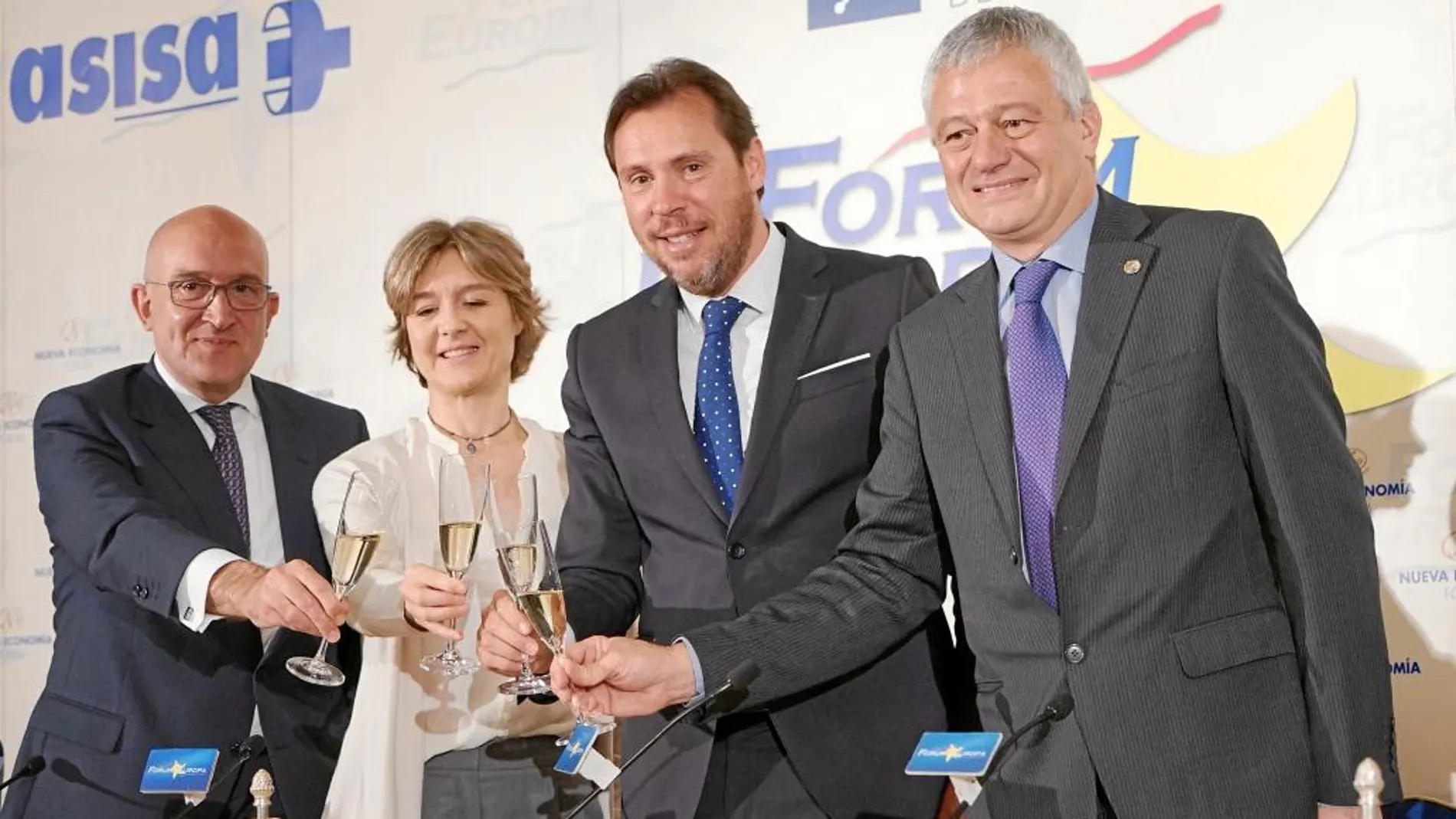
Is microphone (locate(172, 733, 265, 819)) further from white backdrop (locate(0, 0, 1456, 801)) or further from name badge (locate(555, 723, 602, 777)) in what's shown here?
white backdrop (locate(0, 0, 1456, 801))

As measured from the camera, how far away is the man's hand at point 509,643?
9.18 ft

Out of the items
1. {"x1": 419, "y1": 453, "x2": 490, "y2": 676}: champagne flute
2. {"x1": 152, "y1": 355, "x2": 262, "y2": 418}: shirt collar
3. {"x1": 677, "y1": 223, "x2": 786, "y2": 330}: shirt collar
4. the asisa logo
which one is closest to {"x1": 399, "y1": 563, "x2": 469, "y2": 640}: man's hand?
{"x1": 419, "y1": 453, "x2": 490, "y2": 676}: champagne flute

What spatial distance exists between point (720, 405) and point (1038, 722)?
3.11ft

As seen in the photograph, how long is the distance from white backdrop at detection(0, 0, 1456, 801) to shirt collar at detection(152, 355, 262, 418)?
4.85ft

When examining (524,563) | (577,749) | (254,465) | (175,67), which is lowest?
(577,749)

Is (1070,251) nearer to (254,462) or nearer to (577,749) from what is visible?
(577,749)

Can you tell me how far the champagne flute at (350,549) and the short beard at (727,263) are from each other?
702 millimetres

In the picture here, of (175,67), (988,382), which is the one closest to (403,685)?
(988,382)

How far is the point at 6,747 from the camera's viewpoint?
645cm

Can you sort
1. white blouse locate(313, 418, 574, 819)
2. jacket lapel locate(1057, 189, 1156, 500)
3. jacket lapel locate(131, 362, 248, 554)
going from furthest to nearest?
jacket lapel locate(131, 362, 248, 554), white blouse locate(313, 418, 574, 819), jacket lapel locate(1057, 189, 1156, 500)

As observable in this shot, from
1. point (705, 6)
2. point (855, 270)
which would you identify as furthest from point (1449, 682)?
point (705, 6)

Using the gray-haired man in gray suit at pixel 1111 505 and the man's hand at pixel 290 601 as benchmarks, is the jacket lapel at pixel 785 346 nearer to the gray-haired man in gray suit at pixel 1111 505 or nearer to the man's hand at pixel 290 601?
the gray-haired man in gray suit at pixel 1111 505

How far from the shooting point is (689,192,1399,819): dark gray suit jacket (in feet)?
7.75

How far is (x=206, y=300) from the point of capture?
4.09 meters
